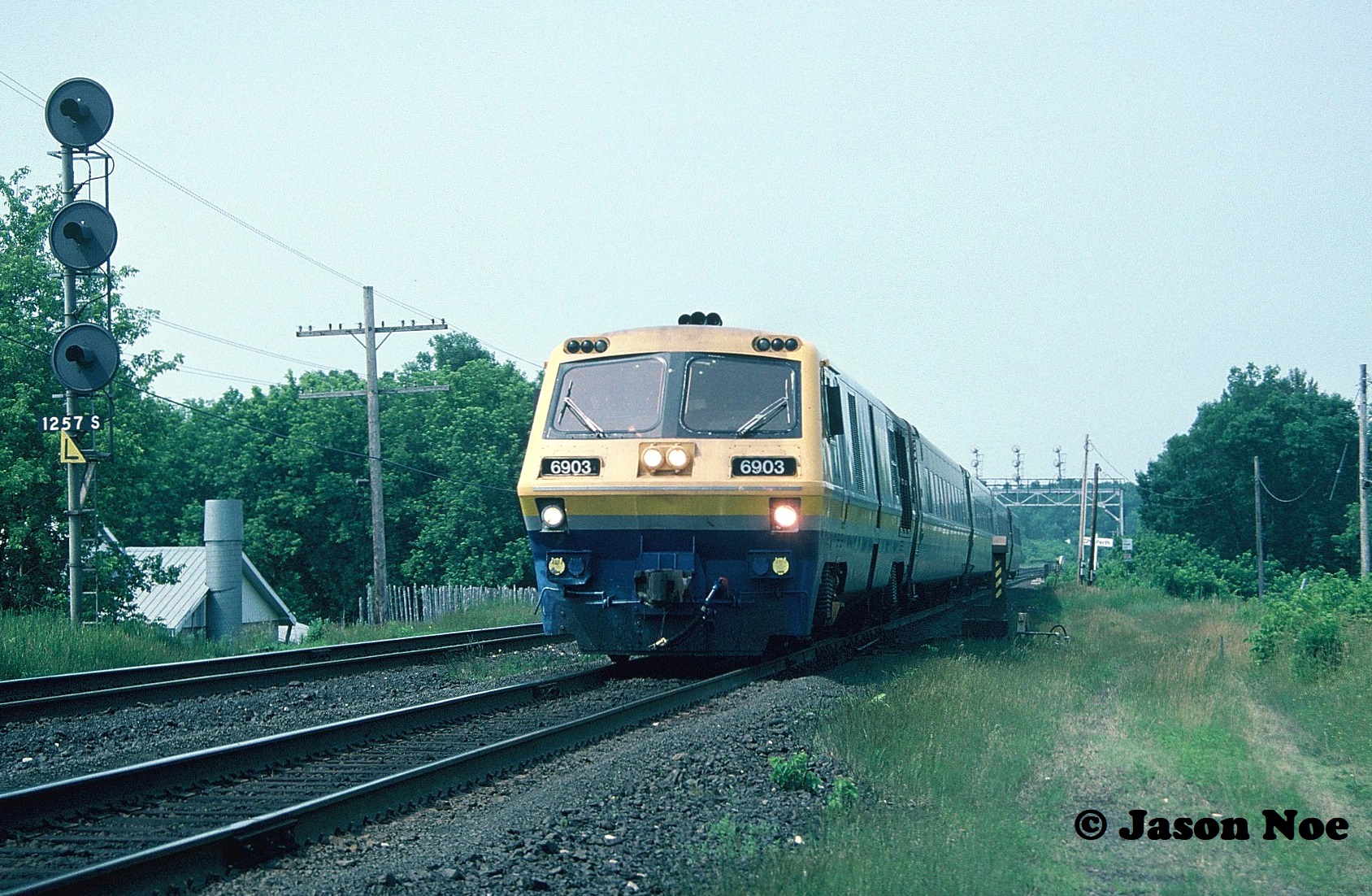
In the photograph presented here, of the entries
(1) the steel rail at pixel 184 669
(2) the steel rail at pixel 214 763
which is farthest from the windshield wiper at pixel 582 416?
(1) the steel rail at pixel 184 669

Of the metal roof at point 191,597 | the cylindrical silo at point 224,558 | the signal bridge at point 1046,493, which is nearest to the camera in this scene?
the cylindrical silo at point 224,558

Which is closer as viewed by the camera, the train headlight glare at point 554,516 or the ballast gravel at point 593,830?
the ballast gravel at point 593,830

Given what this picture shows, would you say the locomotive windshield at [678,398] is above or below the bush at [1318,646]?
above

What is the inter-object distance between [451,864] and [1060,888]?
2700 mm

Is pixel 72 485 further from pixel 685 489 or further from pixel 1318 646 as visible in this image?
pixel 1318 646

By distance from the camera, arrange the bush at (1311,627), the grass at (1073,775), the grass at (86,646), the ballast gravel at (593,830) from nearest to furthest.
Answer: the ballast gravel at (593,830) < the grass at (1073,775) < the grass at (86,646) < the bush at (1311,627)

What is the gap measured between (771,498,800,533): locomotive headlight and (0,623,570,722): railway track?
120 inches

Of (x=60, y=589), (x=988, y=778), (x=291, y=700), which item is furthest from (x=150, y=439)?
(x=988, y=778)

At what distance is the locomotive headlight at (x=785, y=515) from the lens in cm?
1141

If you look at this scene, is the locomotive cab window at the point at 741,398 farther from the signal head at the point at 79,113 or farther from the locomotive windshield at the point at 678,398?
the signal head at the point at 79,113

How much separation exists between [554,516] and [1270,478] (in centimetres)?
6935

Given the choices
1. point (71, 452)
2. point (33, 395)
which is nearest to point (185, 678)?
point (71, 452)

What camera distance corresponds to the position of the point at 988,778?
775 cm

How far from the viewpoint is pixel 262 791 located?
712 centimetres
